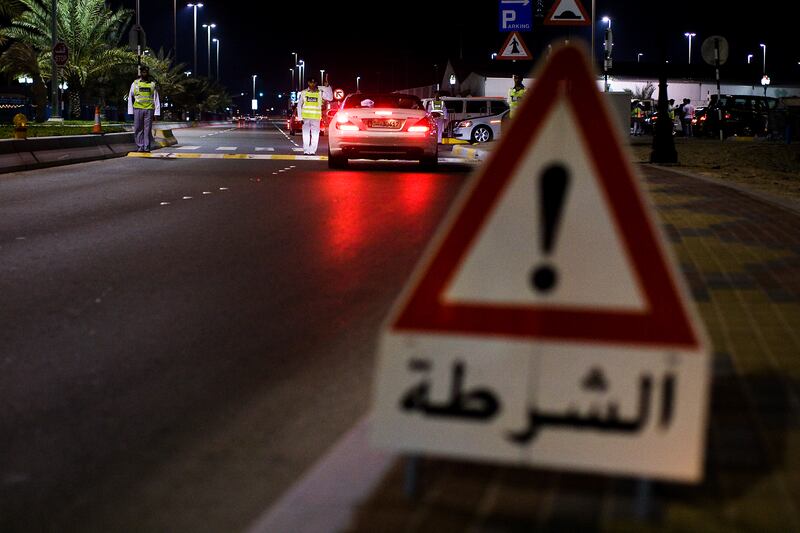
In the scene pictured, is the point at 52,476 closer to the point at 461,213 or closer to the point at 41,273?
the point at 461,213

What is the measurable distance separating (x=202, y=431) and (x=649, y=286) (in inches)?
93.2

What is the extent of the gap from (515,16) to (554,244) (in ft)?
74.0

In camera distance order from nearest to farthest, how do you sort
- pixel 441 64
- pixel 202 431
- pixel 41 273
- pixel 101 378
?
pixel 202 431 → pixel 101 378 → pixel 41 273 → pixel 441 64

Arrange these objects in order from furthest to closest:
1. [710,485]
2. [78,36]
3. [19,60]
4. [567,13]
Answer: [78,36] < [19,60] < [567,13] < [710,485]

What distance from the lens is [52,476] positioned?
4535mm

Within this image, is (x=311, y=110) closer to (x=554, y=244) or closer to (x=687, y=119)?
(x=554, y=244)

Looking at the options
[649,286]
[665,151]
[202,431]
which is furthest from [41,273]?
[665,151]

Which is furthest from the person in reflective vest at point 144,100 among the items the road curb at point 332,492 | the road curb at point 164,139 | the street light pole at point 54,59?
the road curb at point 332,492

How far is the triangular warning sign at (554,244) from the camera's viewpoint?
11.0 ft

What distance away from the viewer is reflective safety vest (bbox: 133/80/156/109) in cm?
2700

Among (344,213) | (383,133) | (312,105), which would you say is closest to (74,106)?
(312,105)

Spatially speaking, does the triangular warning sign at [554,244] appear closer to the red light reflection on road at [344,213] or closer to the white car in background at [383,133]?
the red light reflection on road at [344,213]

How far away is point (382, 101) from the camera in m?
23.1

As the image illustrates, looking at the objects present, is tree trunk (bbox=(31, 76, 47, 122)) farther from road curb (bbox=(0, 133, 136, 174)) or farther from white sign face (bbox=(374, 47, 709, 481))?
white sign face (bbox=(374, 47, 709, 481))
